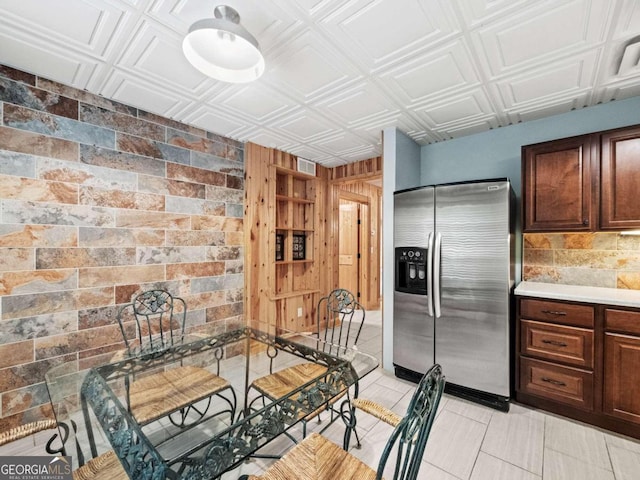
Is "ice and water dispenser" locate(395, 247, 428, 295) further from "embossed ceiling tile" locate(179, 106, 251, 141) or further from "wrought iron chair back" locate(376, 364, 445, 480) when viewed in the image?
"embossed ceiling tile" locate(179, 106, 251, 141)

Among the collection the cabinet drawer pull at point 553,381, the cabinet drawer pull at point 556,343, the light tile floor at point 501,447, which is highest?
the cabinet drawer pull at point 556,343

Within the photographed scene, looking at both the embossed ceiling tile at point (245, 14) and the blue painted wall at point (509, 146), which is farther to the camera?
the blue painted wall at point (509, 146)

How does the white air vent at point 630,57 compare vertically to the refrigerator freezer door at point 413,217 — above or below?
above

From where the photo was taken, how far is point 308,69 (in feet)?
6.24

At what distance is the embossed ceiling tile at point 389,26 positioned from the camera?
55.4 inches

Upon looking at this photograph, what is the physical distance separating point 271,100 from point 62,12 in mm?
1267

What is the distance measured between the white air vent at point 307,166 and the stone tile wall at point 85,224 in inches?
49.4

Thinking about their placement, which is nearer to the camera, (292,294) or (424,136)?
(424,136)

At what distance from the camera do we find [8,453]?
5.88 feet

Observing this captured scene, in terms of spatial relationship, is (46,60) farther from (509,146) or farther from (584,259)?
(584,259)

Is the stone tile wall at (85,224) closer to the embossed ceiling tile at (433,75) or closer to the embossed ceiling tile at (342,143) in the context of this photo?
the embossed ceiling tile at (342,143)

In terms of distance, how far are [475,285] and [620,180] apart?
1227 mm
